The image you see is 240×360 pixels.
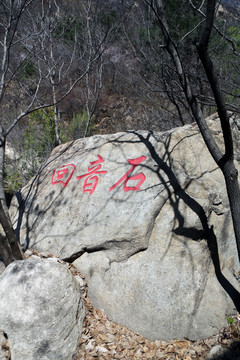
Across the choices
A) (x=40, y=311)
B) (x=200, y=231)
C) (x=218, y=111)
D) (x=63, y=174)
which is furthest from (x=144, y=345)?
(x=63, y=174)

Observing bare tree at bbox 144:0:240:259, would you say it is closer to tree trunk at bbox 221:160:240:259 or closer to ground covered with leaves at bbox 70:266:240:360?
tree trunk at bbox 221:160:240:259

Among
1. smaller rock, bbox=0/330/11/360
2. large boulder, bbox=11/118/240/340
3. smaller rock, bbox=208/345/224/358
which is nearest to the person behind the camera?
smaller rock, bbox=0/330/11/360

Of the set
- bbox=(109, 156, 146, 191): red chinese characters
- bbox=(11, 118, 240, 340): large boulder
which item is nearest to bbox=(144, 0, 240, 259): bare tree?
bbox=(11, 118, 240, 340): large boulder

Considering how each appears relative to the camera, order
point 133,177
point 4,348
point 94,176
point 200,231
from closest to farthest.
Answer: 1. point 4,348
2. point 200,231
3. point 133,177
4. point 94,176

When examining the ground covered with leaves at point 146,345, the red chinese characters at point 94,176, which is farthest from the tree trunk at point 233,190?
the red chinese characters at point 94,176

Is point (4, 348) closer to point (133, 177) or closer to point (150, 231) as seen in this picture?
point (150, 231)

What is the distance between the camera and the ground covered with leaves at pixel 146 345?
289 centimetres

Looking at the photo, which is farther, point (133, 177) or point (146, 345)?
point (133, 177)

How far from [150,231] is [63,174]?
6.09 feet

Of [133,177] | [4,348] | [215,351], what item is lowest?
[215,351]

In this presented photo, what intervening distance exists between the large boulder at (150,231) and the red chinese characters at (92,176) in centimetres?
2

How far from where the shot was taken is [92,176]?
14.0 feet

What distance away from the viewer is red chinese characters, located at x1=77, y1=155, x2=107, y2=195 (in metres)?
4.16

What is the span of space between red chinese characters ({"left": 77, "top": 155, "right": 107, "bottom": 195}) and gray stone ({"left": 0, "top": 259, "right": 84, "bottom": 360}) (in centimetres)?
139
